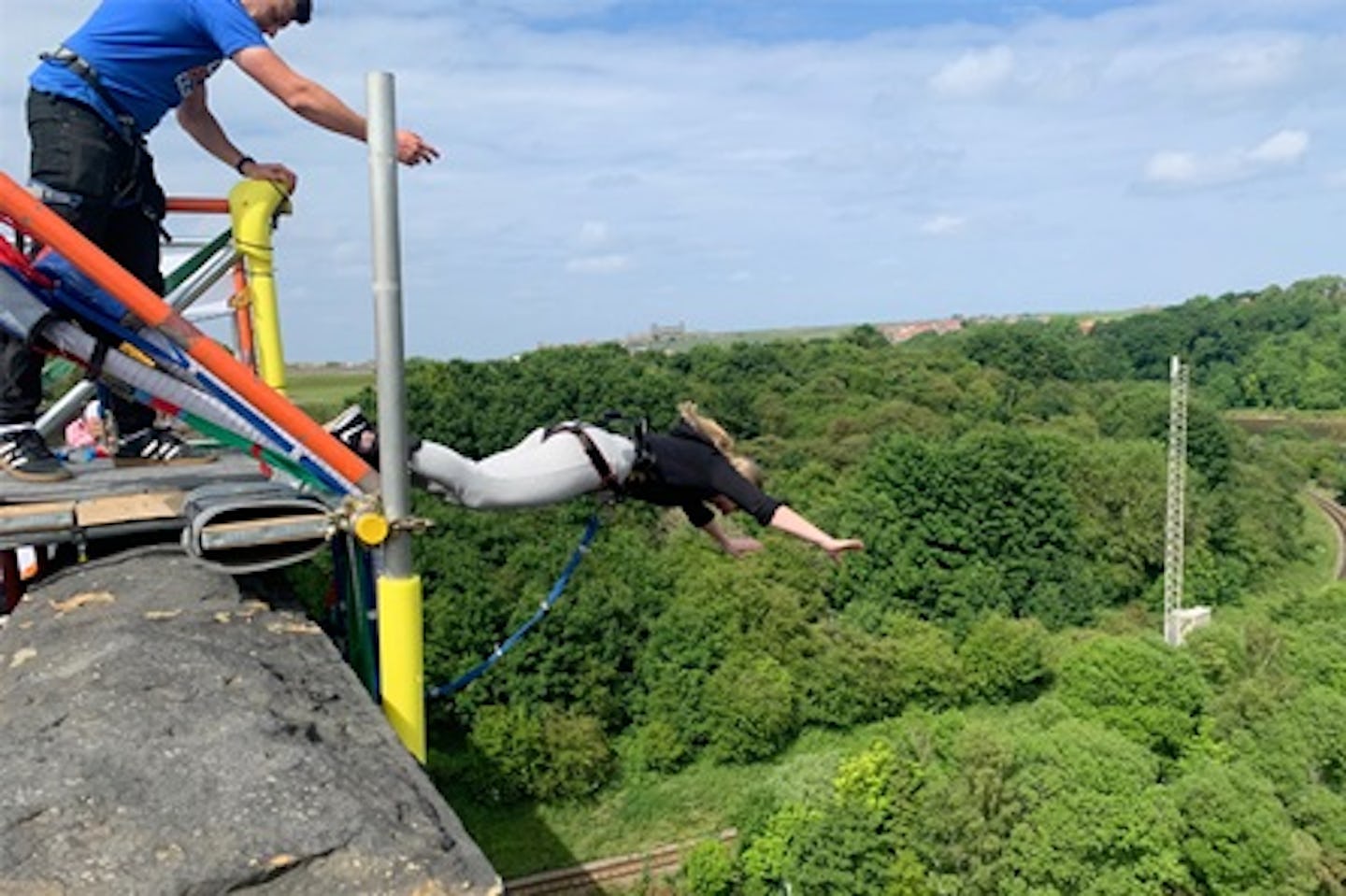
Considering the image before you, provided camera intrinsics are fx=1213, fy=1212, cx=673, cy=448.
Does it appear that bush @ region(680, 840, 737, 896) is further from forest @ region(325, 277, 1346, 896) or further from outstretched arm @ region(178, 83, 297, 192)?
outstretched arm @ region(178, 83, 297, 192)

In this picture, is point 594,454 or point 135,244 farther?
point 135,244

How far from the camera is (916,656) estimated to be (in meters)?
39.2

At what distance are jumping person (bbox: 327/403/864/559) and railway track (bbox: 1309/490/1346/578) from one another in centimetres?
6255

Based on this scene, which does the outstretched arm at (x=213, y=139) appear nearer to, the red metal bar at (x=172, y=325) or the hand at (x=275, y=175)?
the hand at (x=275, y=175)

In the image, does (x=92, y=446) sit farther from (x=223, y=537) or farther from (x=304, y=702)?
(x=304, y=702)

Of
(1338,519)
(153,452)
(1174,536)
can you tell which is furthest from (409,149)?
Result: (1338,519)

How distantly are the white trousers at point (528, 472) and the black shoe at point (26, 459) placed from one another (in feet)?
6.73

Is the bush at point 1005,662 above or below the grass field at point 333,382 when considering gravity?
below

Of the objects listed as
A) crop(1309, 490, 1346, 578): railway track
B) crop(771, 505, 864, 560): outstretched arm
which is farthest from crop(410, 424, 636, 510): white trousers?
crop(1309, 490, 1346, 578): railway track

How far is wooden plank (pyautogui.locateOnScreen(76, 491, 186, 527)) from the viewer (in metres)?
4.99

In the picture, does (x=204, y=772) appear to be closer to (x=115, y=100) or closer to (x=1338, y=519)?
(x=115, y=100)

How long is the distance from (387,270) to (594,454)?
159cm

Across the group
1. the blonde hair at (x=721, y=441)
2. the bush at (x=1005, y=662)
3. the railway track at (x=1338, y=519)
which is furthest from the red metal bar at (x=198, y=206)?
the railway track at (x=1338, y=519)

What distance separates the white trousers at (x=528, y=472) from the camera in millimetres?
5117
